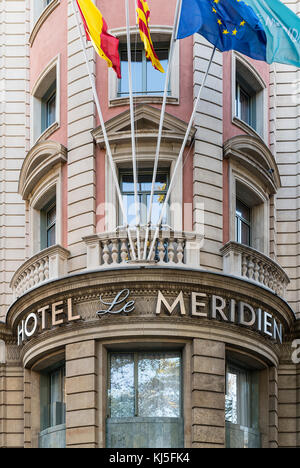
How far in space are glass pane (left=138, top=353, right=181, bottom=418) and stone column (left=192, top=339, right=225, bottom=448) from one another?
2.59 ft

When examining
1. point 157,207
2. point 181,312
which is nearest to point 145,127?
point 157,207

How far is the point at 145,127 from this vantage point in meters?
30.5

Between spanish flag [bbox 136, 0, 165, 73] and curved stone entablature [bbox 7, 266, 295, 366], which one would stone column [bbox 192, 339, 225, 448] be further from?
spanish flag [bbox 136, 0, 165, 73]

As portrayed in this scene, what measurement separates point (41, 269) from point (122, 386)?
4.11 m

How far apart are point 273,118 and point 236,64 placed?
2487 millimetres

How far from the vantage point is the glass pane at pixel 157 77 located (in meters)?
31.9

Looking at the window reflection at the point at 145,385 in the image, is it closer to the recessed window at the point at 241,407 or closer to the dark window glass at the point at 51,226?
Answer: the recessed window at the point at 241,407


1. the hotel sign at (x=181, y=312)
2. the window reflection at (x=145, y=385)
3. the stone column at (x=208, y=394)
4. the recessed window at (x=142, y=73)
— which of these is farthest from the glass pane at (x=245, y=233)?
the window reflection at (x=145, y=385)

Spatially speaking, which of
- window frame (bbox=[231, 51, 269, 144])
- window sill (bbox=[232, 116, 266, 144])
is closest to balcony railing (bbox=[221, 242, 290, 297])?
window sill (bbox=[232, 116, 266, 144])

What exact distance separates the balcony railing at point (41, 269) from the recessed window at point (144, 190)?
2.24 m

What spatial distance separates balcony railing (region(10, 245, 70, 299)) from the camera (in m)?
29.8

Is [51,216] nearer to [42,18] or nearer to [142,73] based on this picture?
[142,73]
